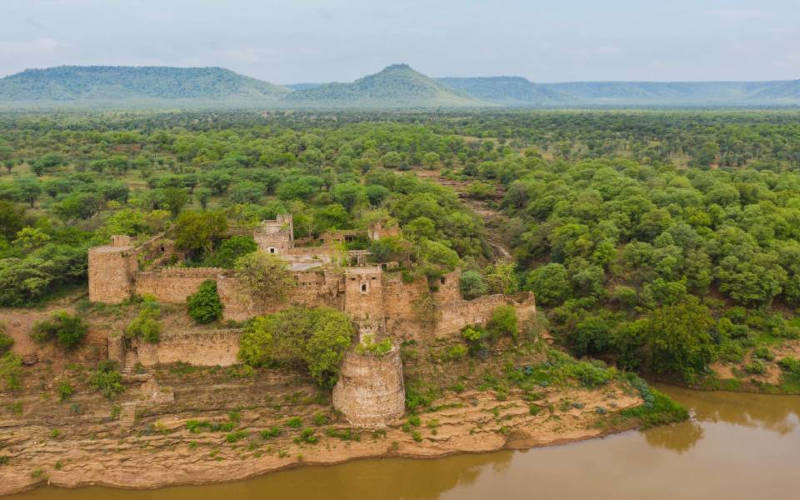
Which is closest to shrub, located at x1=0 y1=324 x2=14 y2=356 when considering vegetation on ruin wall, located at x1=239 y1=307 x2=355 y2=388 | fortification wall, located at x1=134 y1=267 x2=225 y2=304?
fortification wall, located at x1=134 y1=267 x2=225 y2=304

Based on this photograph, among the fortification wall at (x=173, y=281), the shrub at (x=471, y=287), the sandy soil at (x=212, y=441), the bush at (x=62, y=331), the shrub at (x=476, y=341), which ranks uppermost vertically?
the fortification wall at (x=173, y=281)

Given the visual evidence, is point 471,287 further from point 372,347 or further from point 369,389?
point 369,389

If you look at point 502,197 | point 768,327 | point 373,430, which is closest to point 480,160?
point 502,197

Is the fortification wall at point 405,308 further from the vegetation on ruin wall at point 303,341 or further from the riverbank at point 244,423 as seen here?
the vegetation on ruin wall at point 303,341

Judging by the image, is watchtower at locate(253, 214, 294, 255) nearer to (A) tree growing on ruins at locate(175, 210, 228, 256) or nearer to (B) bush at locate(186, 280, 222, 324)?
(A) tree growing on ruins at locate(175, 210, 228, 256)

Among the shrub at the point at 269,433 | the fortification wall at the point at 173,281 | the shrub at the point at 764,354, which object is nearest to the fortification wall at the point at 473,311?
the shrub at the point at 269,433

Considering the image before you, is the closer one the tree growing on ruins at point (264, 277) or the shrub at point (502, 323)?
the tree growing on ruins at point (264, 277)

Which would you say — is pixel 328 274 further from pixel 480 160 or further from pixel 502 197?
pixel 480 160
